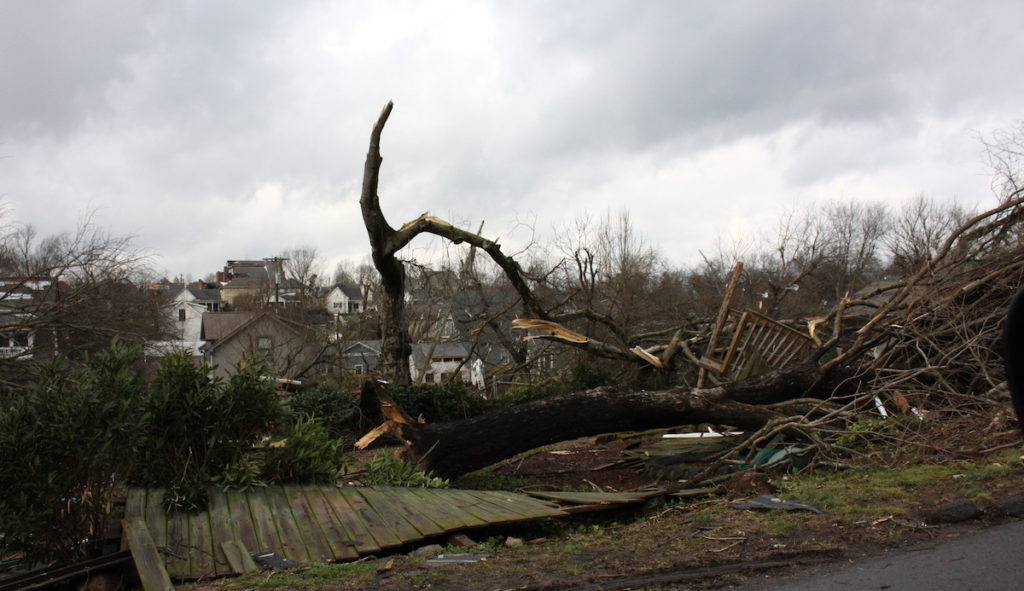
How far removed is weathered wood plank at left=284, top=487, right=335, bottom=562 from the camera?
5.40 meters

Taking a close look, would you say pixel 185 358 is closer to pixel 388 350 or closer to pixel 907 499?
pixel 907 499

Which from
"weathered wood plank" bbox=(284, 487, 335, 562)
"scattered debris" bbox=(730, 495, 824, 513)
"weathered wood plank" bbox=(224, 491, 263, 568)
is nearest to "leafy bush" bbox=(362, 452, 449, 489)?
"weathered wood plank" bbox=(284, 487, 335, 562)

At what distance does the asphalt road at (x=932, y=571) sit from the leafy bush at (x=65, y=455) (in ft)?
15.0

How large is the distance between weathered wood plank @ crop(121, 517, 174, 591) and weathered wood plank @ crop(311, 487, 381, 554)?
A: 133 cm

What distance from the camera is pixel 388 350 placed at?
44.7ft

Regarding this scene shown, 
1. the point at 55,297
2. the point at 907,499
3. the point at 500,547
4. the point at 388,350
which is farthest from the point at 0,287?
the point at 907,499

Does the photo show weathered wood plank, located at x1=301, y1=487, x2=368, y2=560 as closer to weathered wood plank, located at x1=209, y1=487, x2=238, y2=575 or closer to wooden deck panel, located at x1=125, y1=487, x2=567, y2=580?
wooden deck panel, located at x1=125, y1=487, x2=567, y2=580

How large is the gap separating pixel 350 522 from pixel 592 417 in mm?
4121

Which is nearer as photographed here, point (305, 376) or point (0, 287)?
point (0, 287)

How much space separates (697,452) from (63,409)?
718cm

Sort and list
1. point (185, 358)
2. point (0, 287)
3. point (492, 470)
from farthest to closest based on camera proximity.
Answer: point (0, 287), point (492, 470), point (185, 358)

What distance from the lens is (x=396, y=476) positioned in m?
7.56

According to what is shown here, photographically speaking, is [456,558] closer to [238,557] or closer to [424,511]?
[424,511]

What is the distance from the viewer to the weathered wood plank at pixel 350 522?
554 cm
